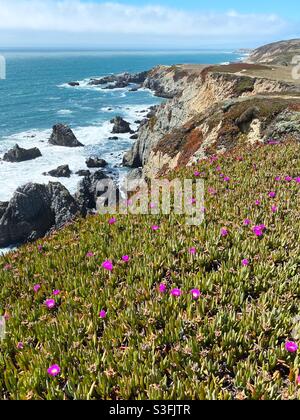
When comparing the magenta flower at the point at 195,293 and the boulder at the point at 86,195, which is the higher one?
the magenta flower at the point at 195,293

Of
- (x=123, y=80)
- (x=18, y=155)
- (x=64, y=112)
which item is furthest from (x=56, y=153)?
(x=123, y=80)

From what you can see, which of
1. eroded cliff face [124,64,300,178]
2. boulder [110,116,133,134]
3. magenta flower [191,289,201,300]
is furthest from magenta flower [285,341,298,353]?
boulder [110,116,133,134]

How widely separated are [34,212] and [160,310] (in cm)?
2809

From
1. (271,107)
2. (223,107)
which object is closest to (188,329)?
(271,107)

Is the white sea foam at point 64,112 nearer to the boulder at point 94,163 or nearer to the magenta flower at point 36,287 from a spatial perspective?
the boulder at point 94,163

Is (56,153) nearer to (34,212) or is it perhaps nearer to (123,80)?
(34,212)

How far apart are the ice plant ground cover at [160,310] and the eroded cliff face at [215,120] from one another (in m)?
12.1

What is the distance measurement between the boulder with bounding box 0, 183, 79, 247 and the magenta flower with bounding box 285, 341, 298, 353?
26044 millimetres

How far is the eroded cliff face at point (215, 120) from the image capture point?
75.0 feet

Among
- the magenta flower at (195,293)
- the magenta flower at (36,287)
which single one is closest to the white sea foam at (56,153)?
the magenta flower at (36,287)

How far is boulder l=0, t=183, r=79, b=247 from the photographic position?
3009 cm

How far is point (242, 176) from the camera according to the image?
11594 millimetres

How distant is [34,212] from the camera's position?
3145 centimetres

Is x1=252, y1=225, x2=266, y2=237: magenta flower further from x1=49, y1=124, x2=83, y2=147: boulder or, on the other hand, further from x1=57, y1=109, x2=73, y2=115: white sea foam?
x1=57, y1=109, x2=73, y2=115: white sea foam
